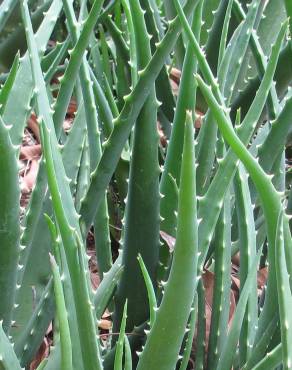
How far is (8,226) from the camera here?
1.96 ft

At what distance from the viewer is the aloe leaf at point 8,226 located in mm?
566

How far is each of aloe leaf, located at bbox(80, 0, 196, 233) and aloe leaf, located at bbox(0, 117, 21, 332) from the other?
7 cm

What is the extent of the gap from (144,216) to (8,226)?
15 centimetres

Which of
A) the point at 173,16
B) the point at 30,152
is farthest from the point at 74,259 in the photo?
the point at 30,152

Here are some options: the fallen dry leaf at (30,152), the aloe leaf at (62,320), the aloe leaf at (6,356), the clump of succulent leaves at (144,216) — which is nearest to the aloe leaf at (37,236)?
the clump of succulent leaves at (144,216)

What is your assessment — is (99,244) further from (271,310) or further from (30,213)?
(271,310)

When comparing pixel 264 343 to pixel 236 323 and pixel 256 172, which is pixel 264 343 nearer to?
pixel 236 323

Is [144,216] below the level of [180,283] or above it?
above

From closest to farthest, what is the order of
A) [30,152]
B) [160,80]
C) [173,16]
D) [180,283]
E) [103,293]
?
1. [180,283]
2. [103,293]
3. [160,80]
4. [173,16]
5. [30,152]

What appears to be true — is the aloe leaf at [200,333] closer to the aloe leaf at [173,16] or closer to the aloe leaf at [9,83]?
the aloe leaf at [9,83]

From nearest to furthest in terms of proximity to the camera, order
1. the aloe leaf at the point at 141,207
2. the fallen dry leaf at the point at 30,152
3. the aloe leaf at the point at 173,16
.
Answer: the aloe leaf at the point at 141,207, the aloe leaf at the point at 173,16, the fallen dry leaf at the point at 30,152

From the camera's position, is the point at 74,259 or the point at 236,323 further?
the point at 236,323

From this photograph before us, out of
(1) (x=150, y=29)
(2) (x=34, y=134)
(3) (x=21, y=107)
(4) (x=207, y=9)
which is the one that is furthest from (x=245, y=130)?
(2) (x=34, y=134)

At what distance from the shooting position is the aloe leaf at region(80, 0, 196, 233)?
56 cm
